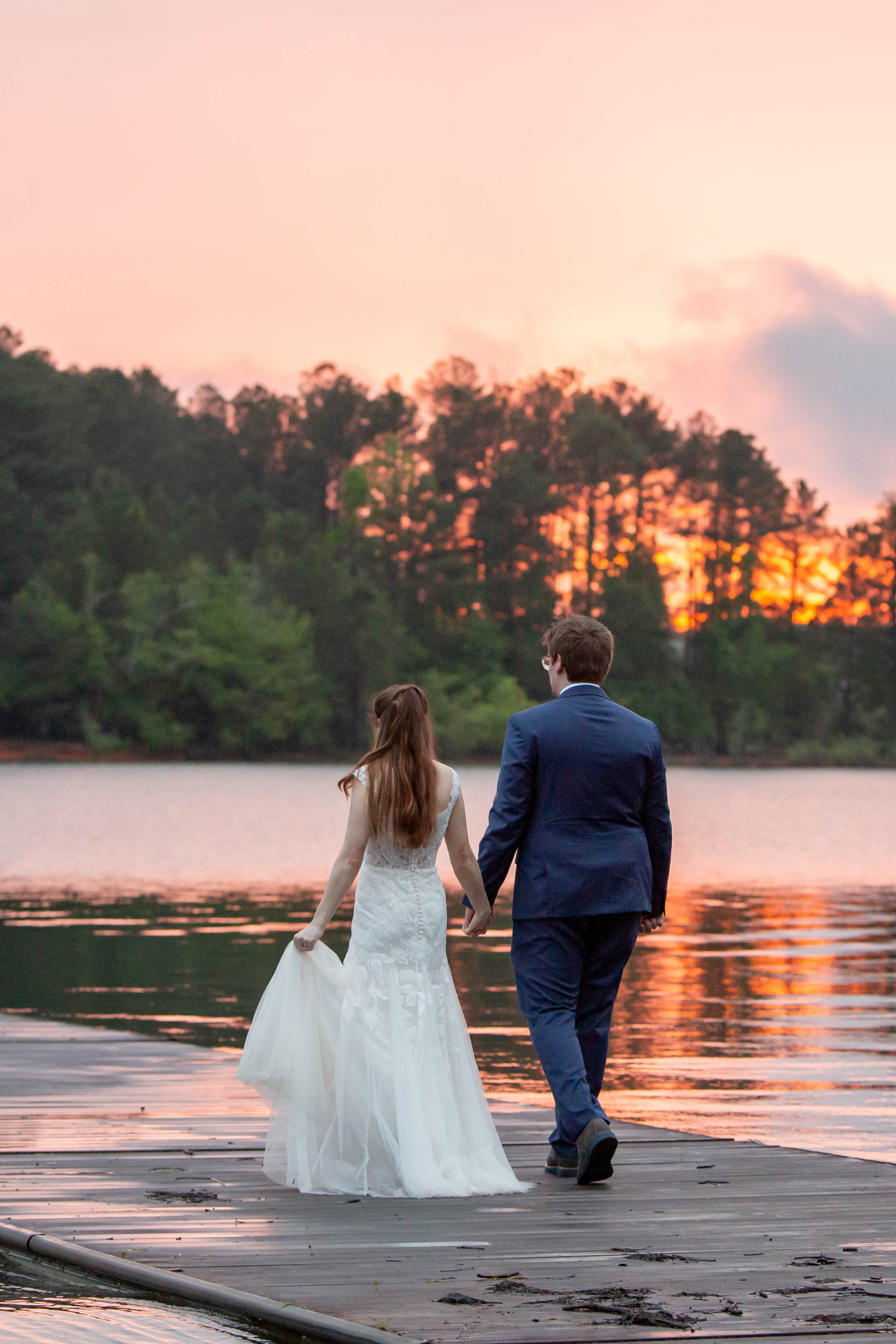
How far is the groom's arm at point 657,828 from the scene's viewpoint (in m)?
5.91

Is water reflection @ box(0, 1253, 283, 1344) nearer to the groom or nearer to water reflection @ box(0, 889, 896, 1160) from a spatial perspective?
the groom

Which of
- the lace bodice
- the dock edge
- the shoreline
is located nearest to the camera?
the dock edge

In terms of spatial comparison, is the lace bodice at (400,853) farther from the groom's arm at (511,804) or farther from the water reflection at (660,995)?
the water reflection at (660,995)

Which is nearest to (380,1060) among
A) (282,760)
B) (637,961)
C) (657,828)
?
(657,828)

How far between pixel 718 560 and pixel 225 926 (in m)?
86.7

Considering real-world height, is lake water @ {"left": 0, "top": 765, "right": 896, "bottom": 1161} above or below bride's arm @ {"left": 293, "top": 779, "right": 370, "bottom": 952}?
below

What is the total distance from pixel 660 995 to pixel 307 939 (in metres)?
8.39

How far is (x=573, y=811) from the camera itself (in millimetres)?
5809

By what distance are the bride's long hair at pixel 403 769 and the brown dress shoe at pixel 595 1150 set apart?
1.07 m

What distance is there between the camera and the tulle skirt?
225 inches

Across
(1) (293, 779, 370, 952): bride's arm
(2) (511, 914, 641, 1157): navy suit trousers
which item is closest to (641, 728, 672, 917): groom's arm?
(2) (511, 914, 641, 1157): navy suit trousers

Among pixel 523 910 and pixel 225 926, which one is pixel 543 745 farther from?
pixel 225 926

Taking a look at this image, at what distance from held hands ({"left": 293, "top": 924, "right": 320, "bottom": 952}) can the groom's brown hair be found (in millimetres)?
1177

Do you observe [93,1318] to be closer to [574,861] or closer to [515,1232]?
[515,1232]
